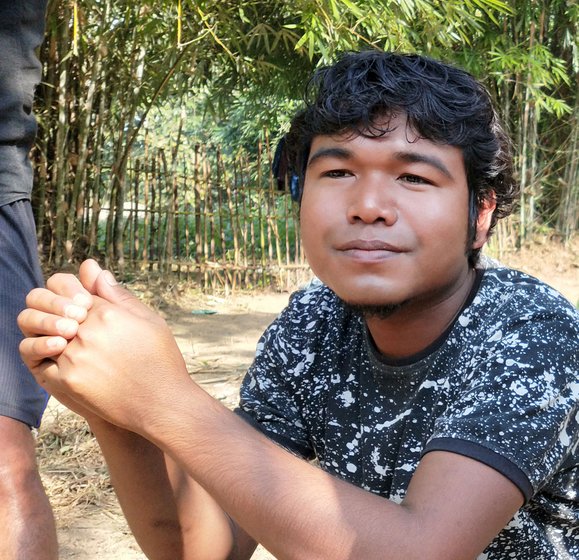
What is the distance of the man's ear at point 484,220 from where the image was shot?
164 cm

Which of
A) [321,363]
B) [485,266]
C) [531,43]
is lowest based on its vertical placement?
[321,363]

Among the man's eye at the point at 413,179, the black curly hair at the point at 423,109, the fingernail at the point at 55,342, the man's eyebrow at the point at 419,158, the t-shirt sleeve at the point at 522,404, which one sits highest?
the black curly hair at the point at 423,109

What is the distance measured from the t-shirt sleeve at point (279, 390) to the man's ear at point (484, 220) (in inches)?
15.7

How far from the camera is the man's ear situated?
1.64 m

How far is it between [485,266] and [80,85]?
578 cm

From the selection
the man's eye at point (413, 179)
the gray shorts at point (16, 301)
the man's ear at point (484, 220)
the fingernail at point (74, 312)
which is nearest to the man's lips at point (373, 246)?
the man's eye at point (413, 179)

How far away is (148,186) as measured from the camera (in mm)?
8312

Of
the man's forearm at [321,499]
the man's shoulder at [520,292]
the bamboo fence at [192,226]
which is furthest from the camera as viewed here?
the bamboo fence at [192,226]

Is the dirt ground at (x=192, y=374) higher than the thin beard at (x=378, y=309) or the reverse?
the reverse

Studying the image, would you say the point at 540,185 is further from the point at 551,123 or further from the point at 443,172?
the point at 443,172

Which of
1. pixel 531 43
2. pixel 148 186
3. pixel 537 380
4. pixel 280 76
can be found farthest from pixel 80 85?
pixel 537 380

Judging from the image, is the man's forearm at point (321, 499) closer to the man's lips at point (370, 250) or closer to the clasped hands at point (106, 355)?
the clasped hands at point (106, 355)

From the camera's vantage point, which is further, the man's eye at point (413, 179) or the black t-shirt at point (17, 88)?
the black t-shirt at point (17, 88)

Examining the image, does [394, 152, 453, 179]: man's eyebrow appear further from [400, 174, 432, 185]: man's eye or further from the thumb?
the thumb
